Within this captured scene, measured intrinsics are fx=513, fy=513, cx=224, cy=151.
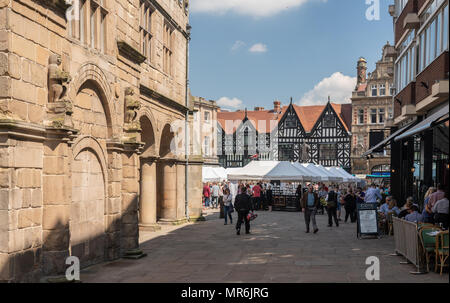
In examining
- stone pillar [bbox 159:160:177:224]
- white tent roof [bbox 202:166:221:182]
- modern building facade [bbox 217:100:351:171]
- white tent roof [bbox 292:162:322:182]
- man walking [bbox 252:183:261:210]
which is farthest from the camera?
modern building facade [bbox 217:100:351:171]

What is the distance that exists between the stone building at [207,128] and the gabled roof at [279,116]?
18.7ft

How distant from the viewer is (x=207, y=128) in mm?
61594

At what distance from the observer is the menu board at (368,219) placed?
15.6m

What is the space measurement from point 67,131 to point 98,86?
7.86ft

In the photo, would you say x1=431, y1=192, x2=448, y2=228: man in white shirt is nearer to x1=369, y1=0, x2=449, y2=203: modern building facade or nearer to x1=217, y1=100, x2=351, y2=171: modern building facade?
x1=369, y1=0, x2=449, y2=203: modern building facade

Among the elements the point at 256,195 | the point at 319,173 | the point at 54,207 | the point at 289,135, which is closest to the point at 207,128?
the point at 289,135

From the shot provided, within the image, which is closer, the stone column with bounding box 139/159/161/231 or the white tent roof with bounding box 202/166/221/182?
the stone column with bounding box 139/159/161/231

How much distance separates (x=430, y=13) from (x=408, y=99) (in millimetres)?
3440

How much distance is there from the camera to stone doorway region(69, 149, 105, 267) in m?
9.39

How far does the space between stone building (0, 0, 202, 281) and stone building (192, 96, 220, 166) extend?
1726 inches

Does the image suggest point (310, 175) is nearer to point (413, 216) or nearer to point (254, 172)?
point (254, 172)

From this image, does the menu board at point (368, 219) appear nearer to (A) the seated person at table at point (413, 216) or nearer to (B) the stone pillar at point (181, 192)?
(A) the seated person at table at point (413, 216)

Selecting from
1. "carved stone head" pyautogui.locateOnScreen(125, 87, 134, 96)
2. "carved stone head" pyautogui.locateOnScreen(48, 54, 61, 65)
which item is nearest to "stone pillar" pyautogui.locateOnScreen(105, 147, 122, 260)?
"carved stone head" pyautogui.locateOnScreen(125, 87, 134, 96)

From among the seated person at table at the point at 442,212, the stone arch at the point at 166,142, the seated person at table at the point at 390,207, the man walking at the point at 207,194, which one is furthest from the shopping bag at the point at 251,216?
the man walking at the point at 207,194
